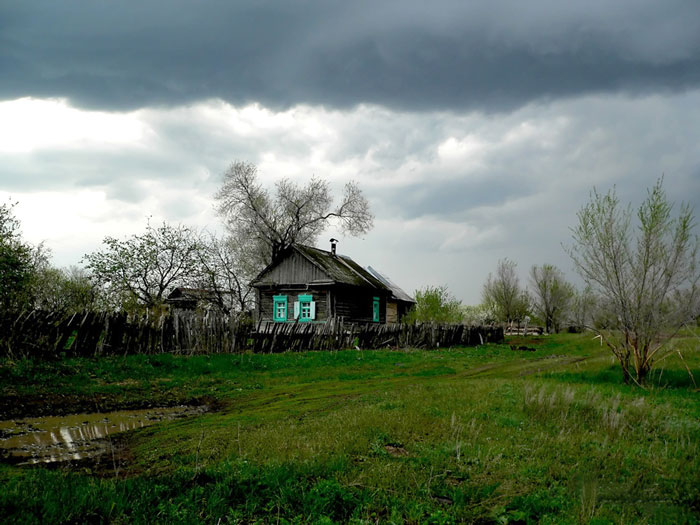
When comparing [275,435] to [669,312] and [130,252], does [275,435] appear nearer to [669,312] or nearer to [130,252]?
[669,312]

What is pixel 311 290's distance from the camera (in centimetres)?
3328

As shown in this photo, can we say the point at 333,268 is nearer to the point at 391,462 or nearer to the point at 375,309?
the point at 375,309

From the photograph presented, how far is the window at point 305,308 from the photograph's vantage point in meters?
33.1

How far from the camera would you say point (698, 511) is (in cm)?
430

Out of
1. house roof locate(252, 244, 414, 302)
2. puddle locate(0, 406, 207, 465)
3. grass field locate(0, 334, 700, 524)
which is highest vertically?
house roof locate(252, 244, 414, 302)

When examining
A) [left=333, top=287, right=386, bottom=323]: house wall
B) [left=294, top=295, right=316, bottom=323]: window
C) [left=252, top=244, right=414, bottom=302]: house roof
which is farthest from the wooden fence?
[left=294, top=295, right=316, bottom=323]: window

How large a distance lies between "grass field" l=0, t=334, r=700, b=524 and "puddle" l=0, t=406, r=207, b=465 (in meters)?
0.46

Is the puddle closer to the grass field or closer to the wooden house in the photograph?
the grass field

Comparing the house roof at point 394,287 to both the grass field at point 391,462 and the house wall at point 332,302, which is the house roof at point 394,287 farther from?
the grass field at point 391,462

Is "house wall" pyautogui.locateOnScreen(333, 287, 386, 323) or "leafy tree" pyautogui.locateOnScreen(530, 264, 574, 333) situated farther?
"leafy tree" pyautogui.locateOnScreen(530, 264, 574, 333)

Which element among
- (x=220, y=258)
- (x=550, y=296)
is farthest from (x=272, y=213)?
(x=550, y=296)

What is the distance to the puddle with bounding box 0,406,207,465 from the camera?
20.0 feet

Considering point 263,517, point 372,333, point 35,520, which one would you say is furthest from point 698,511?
point 372,333

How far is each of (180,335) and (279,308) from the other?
1686cm
